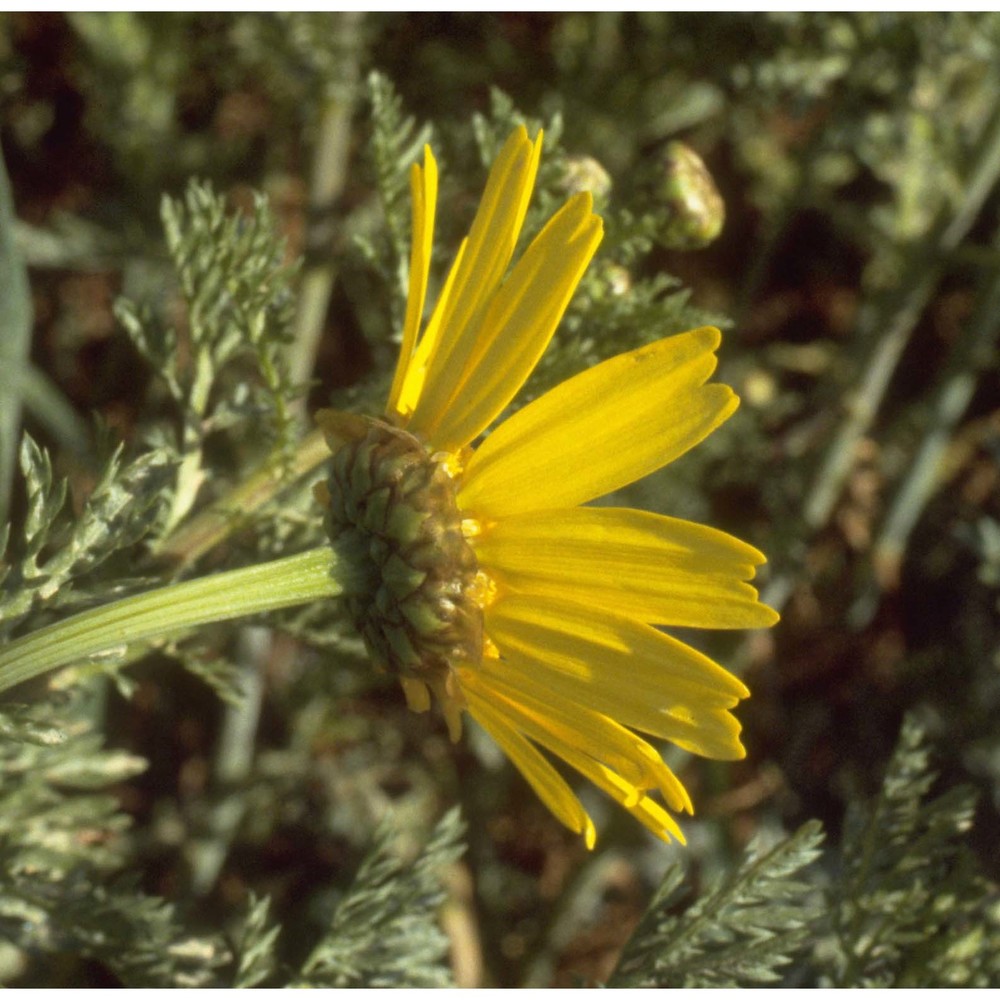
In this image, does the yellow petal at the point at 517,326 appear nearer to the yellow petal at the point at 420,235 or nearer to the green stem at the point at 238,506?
the yellow petal at the point at 420,235

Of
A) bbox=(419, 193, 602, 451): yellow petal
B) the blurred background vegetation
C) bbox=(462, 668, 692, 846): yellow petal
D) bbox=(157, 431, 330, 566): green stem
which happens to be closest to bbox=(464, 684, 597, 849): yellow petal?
bbox=(462, 668, 692, 846): yellow petal

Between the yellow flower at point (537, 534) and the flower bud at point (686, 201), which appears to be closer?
the yellow flower at point (537, 534)

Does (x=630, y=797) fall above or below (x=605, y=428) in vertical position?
below

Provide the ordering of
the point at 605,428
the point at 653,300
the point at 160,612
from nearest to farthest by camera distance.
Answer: the point at 160,612 → the point at 605,428 → the point at 653,300

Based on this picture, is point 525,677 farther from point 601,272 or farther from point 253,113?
point 253,113

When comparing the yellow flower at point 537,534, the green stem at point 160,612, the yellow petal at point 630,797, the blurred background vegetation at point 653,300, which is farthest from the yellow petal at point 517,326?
the blurred background vegetation at point 653,300

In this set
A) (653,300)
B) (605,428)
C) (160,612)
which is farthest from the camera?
(653,300)

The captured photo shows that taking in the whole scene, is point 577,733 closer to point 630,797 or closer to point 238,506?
point 630,797

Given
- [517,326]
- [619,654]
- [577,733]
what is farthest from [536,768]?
[517,326]
